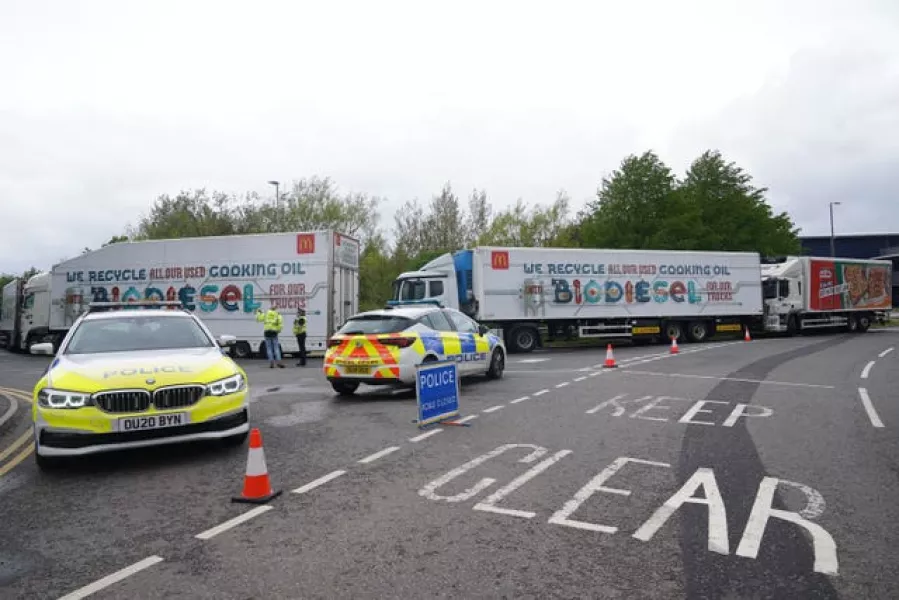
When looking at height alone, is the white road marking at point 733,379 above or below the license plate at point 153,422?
below

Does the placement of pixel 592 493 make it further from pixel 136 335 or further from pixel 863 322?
pixel 863 322

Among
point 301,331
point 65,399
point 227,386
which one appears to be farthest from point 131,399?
point 301,331

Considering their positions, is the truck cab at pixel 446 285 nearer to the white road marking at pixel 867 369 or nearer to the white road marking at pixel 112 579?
the white road marking at pixel 867 369

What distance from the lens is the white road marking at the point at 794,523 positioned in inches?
150

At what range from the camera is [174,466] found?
637 cm

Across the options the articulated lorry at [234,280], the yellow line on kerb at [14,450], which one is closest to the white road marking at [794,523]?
the yellow line on kerb at [14,450]

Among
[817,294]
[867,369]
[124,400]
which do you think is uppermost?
[817,294]

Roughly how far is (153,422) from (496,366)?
335 inches

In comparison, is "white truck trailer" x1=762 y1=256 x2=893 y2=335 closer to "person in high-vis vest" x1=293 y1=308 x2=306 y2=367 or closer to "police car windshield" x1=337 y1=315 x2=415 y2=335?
"person in high-vis vest" x1=293 y1=308 x2=306 y2=367

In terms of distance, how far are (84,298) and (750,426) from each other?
2265 centimetres

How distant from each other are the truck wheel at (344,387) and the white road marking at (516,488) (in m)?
5.52

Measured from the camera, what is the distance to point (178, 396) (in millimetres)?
6219

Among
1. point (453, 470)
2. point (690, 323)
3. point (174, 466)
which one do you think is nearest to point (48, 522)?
point (174, 466)

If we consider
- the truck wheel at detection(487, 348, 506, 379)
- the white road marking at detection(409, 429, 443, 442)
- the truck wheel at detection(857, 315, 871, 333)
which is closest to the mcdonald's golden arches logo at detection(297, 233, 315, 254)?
the truck wheel at detection(487, 348, 506, 379)
